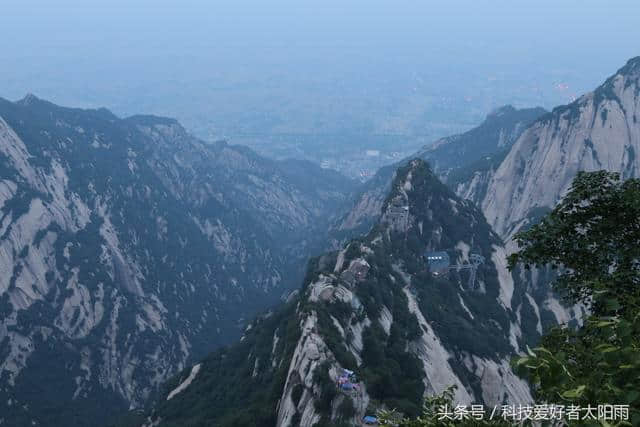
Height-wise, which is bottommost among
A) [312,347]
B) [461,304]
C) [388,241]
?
[312,347]

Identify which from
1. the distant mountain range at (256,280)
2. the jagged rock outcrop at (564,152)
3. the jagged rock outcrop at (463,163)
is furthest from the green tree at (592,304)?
the jagged rock outcrop at (463,163)

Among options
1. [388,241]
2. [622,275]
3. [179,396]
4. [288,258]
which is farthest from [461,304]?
[288,258]

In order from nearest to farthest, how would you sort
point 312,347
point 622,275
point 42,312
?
point 622,275, point 312,347, point 42,312

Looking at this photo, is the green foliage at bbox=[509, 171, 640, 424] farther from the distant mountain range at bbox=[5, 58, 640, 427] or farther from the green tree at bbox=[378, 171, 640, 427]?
the distant mountain range at bbox=[5, 58, 640, 427]

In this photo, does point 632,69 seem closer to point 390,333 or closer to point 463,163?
point 463,163

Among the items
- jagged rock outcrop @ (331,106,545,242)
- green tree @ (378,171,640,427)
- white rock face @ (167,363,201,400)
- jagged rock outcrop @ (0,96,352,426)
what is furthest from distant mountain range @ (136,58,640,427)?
jagged rock outcrop @ (0,96,352,426)

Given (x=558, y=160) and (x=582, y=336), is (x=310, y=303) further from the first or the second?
(x=558, y=160)

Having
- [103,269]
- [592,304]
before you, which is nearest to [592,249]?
[592,304]
